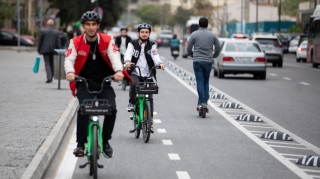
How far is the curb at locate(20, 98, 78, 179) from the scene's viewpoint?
8.85m

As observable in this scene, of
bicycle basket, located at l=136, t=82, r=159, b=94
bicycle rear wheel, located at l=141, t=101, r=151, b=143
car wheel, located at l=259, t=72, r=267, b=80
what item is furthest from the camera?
car wheel, located at l=259, t=72, r=267, b=80

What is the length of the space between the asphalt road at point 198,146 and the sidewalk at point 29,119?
11.7 inches

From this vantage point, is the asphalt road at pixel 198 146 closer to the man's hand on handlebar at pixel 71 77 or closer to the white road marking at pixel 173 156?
the white road marking at pixel 173 156

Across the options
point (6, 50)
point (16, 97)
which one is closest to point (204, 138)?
point (16, 97)

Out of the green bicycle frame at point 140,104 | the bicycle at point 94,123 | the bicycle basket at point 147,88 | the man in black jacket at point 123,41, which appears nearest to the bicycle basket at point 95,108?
the bicycle at point 94,123

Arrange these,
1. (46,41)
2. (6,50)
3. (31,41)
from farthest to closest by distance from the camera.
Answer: (31,41) → (6,50) → (46,41)

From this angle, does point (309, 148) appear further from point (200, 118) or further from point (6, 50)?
point (6, 50)

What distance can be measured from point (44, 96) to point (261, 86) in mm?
9336

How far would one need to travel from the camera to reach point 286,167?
10.1 metres

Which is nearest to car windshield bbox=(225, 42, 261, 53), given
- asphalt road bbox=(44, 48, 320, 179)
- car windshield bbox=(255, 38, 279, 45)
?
asphalt road bbox=(44, 48, 320, 179)

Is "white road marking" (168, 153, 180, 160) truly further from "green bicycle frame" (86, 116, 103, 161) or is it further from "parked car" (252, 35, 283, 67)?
"parked car" (252, 35, 283, 67)

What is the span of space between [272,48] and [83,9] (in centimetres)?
3996

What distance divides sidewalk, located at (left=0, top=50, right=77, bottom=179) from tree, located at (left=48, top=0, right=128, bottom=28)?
54.2 m

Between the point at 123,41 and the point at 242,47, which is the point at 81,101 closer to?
the point at 123,41
